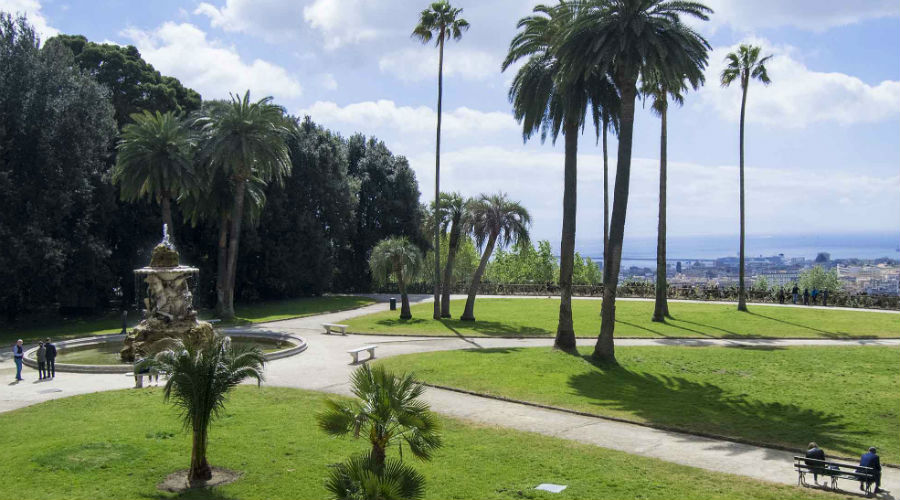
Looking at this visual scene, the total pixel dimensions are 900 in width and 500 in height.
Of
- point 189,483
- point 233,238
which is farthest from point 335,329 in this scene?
point 189,483

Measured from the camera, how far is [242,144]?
3916cm

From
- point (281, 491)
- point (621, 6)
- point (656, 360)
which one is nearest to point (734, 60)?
point (621, 6)

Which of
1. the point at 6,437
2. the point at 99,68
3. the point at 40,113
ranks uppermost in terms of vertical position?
the point at 99,68

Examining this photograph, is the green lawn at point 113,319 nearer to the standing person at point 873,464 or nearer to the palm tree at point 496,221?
the palm tree at point 496,221

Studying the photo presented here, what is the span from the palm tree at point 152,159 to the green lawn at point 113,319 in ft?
26.8

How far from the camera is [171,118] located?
4066 cm

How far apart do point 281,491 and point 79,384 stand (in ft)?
43.7

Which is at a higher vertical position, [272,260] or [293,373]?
Answer: [272,260]

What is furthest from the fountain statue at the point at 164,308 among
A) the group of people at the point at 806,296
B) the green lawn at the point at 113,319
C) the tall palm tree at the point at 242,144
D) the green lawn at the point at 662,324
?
the group of people at the point at 806,296

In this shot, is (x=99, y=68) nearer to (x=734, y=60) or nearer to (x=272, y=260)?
(x=272, y=260)

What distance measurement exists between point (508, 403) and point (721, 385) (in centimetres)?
764

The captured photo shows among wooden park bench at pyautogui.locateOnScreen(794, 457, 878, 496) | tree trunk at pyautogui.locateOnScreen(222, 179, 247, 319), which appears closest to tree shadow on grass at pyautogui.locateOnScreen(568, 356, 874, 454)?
wooden park bench at pyautogui.locateOnScreen(794, 457, 878, 496)

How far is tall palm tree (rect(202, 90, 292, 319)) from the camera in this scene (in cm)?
3934

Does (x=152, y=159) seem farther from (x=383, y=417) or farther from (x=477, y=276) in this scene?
(x=383, y=417)
